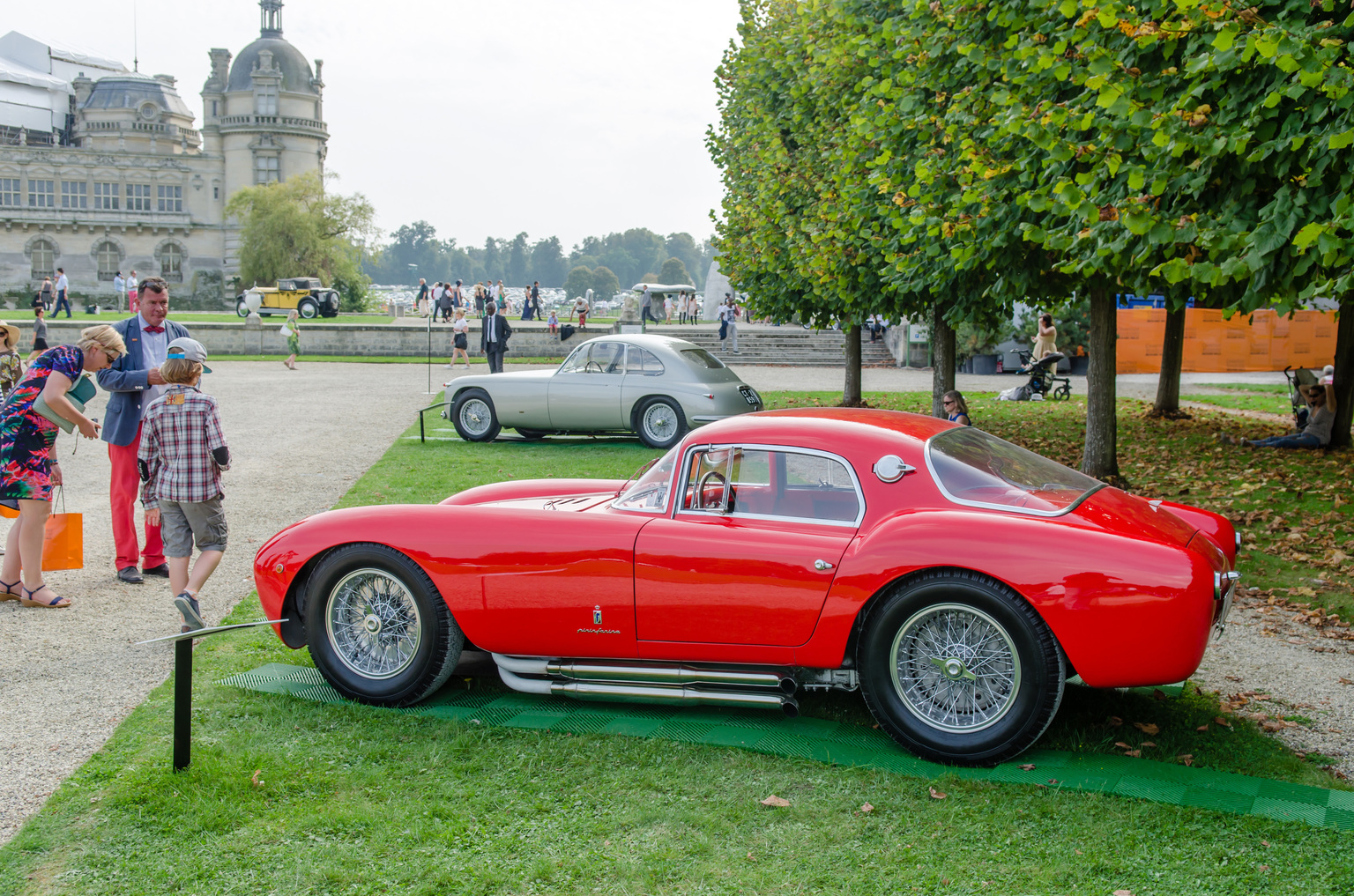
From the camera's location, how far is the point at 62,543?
6.97 metres

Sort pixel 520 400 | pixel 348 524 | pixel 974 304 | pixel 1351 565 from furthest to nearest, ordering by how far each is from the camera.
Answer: pixel 520 400, pixel 974 304, pixel 1351 565, pixel 348 524

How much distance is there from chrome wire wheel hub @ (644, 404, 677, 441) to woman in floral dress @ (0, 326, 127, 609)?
27.7ft

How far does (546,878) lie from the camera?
3561 millimetres

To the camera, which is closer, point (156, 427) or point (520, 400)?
point (156, 427)

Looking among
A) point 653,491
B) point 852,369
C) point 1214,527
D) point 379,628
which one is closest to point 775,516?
point 653,491

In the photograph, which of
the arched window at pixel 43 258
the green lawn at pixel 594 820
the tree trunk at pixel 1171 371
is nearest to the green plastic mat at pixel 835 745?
the green lawn at pixel 594 820

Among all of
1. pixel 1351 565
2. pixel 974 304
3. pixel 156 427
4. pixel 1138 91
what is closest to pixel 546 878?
pixel 156 427

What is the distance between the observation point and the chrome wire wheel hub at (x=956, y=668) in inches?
171

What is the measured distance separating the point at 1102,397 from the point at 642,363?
611 cm

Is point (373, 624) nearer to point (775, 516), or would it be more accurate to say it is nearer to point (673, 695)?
point (673, 695)

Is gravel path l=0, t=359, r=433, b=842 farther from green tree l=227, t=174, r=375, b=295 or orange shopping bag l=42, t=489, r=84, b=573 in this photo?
green tree l=227, t=174, r=375, b=295

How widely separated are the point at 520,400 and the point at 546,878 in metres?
11.9

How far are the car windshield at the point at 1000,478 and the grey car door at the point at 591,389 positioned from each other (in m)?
9.79

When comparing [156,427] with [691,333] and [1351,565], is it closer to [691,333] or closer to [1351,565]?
[1351,565]
